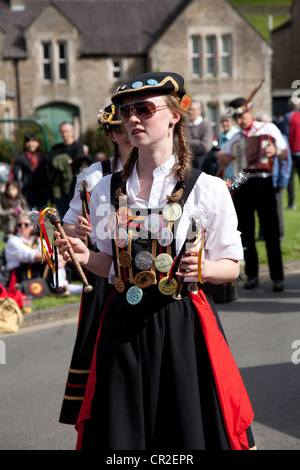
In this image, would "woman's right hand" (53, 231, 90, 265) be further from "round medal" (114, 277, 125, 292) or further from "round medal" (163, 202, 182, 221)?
"round medal" (163, 202, 182, 221)

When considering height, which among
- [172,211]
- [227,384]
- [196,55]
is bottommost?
[227,384]

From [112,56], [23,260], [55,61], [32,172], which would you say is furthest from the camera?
[112,56]

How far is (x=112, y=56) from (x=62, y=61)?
111 inches

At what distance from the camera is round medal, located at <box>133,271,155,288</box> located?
2871 mm

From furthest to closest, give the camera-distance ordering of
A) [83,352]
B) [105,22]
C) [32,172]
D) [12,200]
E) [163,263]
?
[105,22] < [32,172] < [12,200] < [83,352] < [163,263]

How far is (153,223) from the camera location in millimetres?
2893

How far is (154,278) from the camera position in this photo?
113 inches

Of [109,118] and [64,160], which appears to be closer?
[109,118]

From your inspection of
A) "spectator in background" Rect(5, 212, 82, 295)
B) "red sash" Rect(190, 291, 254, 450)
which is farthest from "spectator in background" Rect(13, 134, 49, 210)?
"red sash" Rect(190, 291, 254, 450)

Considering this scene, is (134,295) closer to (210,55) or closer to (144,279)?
(144,279)

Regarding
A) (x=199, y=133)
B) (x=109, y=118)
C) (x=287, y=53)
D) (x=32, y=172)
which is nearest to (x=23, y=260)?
(x=199, y=133)

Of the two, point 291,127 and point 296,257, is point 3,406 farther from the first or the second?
point 291,127

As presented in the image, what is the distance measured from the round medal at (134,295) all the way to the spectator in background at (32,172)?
32.1 ft

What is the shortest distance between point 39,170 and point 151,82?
998cm
